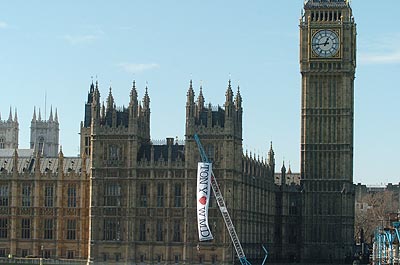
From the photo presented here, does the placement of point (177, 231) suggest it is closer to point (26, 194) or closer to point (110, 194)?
point (110, 194)

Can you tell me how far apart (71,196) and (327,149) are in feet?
133

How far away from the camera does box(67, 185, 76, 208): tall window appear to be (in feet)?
469

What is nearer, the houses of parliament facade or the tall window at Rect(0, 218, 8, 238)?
the houses of parliament facade

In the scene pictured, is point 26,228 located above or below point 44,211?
below

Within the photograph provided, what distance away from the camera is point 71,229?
142875mm

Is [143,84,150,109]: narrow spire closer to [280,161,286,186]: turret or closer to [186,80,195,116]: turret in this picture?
[186,80,195,116]: turret

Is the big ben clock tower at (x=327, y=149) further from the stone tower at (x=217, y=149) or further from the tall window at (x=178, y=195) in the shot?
the tall window at (x=178, y=195)

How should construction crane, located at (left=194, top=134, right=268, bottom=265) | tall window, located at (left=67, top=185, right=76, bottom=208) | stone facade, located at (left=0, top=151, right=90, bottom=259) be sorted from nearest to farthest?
1. construction crane, located at (left=194, top=134, right=268, bottom=265)
2. stone facade, located at (left=0, top=151, right=90, bottom=259)
3. tall window, located at (left=67, top=185, right=76, bottom=208)

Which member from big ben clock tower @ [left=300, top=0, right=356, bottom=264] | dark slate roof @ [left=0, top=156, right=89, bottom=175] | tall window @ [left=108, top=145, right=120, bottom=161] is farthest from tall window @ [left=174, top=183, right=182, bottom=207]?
big ben clock tower @ [left=300, top=0, right=356, bottom=264]

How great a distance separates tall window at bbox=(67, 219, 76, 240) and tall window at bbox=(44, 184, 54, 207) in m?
3.02

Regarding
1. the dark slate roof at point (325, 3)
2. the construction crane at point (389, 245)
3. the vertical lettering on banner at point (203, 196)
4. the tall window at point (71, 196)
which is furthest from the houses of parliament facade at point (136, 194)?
the construction crane at point (389, 245)

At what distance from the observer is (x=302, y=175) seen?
167125 mm

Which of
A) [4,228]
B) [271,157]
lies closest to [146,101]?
[4,228]

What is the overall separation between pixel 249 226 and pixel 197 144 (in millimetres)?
17229
